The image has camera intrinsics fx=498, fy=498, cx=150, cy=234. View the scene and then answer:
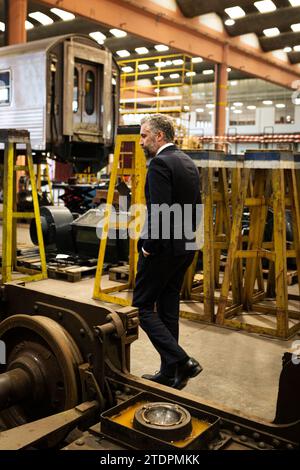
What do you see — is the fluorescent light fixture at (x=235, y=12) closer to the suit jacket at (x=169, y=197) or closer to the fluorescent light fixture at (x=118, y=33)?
the fluorescent light fixture at (x=118, y=33)

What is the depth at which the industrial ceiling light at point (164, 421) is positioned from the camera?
192 cm

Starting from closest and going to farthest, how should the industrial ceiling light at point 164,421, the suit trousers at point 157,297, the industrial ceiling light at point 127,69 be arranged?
the industrial ceiling light at point 164,421 < the suit trousers at point 157,297 < the industrial ceiling light at point 127,69

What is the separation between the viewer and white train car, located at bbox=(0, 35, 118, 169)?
8523 mm

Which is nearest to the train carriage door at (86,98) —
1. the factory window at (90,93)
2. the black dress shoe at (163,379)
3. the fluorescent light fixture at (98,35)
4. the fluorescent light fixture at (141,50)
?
the factory window at (90,93)

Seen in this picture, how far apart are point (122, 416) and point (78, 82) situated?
7.91 meters

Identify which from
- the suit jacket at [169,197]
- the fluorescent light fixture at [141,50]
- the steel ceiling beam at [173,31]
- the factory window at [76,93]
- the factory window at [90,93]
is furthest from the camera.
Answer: the fluorescent light fixture at [141,50]

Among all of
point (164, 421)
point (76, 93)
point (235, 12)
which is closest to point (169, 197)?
point (164, 421)

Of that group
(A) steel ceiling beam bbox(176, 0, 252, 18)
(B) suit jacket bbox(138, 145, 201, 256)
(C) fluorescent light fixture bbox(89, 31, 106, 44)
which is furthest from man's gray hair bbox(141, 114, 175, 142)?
(C) fluorescent light fixture bbox(89, 31, 106, 44)

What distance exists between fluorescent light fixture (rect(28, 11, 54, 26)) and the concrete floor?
14246mm

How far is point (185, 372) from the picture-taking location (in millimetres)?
3172

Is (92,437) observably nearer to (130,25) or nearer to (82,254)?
(82,254)

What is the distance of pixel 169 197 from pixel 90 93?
7062mm

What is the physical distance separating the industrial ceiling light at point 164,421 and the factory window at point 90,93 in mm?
8080

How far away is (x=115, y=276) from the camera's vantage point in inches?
256
